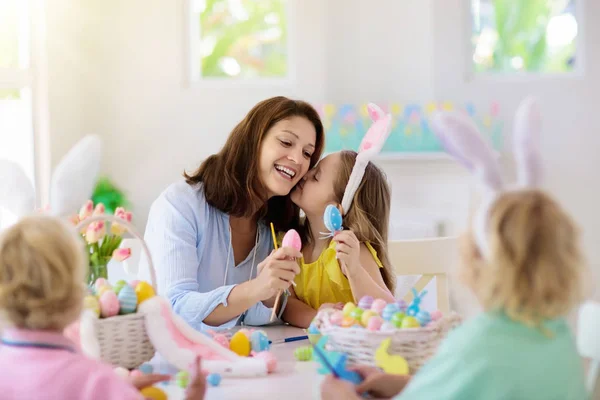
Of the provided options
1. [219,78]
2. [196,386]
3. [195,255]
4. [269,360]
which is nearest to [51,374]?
[196,386]

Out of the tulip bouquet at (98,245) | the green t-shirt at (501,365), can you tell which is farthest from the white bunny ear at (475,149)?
the tulip bouquet at (98,245)

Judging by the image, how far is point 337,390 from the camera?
48.0 inches

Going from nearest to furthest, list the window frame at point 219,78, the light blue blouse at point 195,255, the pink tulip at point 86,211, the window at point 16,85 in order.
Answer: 1. the pink tulip at point 86,211
2. the light blue blouse at point 195,255
3. the window at point 16,85
4. the window frame at point 219,78

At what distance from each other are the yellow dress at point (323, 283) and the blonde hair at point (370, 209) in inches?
1.3

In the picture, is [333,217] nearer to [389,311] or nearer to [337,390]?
[389,311]

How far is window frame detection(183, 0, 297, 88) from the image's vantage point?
398 cm

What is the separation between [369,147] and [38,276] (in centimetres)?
116

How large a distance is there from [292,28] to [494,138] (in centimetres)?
119

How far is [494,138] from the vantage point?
3.94 m

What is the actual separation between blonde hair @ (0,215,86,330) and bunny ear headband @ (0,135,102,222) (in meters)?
0.31

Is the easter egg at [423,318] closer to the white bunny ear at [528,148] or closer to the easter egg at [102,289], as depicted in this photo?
the white bunny ear at [528,148]

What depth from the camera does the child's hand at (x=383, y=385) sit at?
4.12ft

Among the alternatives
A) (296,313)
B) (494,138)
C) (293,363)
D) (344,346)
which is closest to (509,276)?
(344,346)

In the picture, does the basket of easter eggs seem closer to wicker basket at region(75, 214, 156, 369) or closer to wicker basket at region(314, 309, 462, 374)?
wicker basket at region(314, 309, 462, 374)
